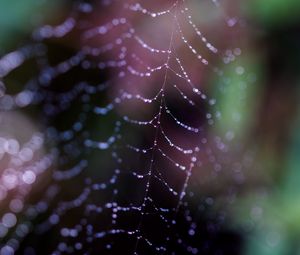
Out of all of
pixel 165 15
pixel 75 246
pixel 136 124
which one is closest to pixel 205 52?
pixel 165 15

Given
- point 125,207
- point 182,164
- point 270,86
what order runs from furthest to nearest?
point 270,86 → point 182,164 → point 125,207

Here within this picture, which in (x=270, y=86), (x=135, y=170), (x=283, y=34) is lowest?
(x=135, y=170)

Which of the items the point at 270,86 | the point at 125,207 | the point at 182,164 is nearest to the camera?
the point at 125,207

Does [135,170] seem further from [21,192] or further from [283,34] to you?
[283,34]

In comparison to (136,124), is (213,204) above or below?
below

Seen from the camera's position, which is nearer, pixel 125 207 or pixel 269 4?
pixel 125 207
